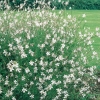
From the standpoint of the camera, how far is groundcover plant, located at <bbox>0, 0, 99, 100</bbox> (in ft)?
19.5

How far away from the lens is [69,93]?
21.3 ft

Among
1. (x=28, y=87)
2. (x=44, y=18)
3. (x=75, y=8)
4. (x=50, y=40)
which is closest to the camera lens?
(x=28, y=87)

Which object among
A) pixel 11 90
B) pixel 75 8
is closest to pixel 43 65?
pixel 11 90

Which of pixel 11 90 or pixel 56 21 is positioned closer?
pixel 11 90

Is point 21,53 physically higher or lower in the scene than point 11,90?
higher

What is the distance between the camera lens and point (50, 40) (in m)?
6.66

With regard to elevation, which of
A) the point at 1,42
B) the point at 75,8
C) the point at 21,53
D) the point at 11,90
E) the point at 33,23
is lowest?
the point at 11,90

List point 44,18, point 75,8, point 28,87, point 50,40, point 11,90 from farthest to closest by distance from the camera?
point 75,8 → point 44,18 → point 50,40 → point 28,87 → point 11,90

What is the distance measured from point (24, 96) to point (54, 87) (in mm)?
461

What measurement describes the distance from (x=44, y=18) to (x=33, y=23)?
280 millimetres

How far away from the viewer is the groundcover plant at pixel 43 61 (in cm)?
595

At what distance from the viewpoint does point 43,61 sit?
6258 millimetres

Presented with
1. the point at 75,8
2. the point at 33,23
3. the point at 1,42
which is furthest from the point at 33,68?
the point at 75,8

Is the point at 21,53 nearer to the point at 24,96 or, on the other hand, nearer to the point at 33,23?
the point at 24,96
